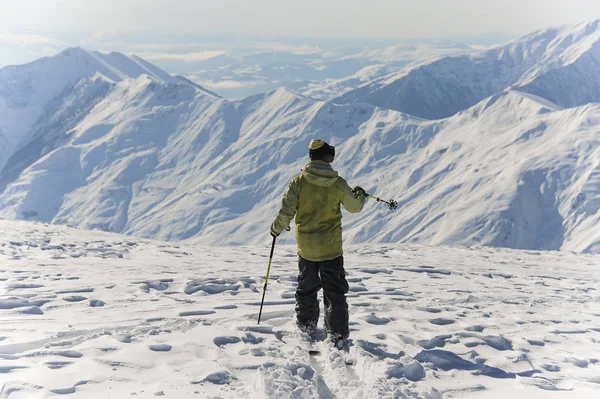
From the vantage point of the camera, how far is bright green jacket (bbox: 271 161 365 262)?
7801mm

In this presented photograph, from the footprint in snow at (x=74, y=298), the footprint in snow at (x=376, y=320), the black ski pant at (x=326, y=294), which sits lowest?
the footprint in snow at (x=376, y=320)

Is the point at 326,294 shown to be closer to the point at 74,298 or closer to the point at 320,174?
the point at 320,174

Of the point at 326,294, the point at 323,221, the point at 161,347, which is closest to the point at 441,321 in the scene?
the point at 326,294

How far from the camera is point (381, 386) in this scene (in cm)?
587

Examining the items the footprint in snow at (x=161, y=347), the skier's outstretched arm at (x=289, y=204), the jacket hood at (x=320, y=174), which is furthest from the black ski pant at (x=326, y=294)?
the footprint in snow at (x=161, y=347)

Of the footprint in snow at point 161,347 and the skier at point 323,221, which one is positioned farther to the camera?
the skier at point 323,221

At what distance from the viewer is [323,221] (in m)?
7.95

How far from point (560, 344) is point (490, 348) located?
54.0 inches

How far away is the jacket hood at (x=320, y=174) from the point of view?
25.5 feet

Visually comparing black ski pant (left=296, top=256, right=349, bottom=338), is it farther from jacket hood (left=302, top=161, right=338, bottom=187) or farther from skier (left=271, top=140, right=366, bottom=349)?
jacket hood (left=302, top=161, right=338, bottom=187)

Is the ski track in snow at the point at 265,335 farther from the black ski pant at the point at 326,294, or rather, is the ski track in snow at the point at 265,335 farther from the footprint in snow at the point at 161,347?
the black ski pant at the point at 326,294

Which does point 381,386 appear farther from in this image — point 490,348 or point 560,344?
point 560,344

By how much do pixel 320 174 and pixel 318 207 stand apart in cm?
50

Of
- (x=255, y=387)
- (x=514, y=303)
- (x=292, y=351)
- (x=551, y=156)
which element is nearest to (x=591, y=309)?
(x=514, y=303)
